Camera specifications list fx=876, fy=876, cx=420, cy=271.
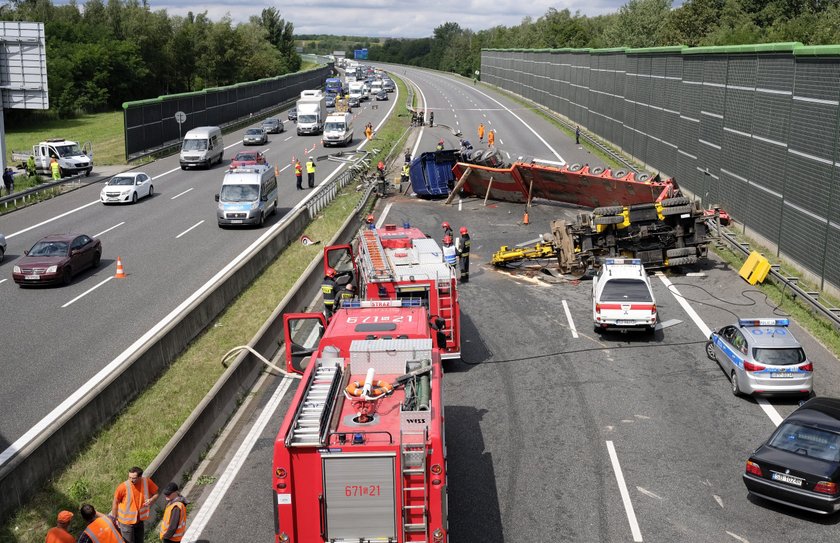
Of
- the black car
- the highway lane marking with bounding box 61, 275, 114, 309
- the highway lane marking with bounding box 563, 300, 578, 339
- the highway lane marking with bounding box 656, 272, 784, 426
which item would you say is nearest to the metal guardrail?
the highway lane marking with bounding box 656, 272, 784, 426

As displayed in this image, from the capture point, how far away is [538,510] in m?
13.9

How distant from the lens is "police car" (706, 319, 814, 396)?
18.3 m

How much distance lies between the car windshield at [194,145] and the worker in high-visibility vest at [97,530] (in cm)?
4662

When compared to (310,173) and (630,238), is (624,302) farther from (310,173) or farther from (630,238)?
(310,173)

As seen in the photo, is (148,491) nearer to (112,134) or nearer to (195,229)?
(195,229)

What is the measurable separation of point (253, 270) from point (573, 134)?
49.4 meters

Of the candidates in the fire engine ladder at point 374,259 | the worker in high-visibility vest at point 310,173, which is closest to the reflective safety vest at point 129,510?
the fire engine ladder at point 374,259

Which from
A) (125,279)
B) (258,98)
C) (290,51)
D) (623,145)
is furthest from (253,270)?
(290,51)

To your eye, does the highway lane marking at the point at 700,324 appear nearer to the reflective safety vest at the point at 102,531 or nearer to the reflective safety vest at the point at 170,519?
the reflective safety vest at the point at 170,519

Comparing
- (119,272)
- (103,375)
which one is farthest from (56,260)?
(103,375)

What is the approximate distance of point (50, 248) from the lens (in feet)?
97.1

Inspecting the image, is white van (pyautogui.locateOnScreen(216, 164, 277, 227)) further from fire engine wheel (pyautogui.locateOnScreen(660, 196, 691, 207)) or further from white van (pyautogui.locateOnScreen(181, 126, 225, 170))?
fire engine wheel (pyautogui.locateOnScreen(660, 196, 691, 207))

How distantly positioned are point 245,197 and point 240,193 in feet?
1.02

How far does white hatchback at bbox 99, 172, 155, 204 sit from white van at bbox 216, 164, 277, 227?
25.5ft
